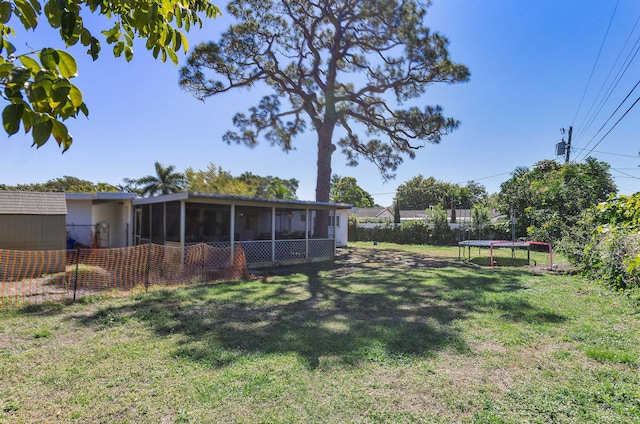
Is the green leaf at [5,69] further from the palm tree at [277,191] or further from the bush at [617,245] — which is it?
the palm tree at [277,191]

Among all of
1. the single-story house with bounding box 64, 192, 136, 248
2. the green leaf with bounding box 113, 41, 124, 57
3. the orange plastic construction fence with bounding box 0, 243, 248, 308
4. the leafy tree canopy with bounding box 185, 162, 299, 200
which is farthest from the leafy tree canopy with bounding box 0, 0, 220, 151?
the leafy tree canopy with bounding box 185, 162, 299, 200

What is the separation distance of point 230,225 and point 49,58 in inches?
449

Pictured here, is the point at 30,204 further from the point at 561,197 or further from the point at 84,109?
the point at 561,197

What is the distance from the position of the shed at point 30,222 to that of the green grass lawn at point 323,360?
5.47 m

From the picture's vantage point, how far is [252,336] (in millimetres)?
4797

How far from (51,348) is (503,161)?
36.6 meters

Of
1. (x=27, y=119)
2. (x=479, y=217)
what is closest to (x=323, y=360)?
(x=27, y=119)

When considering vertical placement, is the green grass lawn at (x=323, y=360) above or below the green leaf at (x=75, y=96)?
below

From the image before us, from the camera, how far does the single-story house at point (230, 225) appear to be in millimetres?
11586

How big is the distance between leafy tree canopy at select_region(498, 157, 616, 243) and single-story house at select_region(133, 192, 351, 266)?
9.03 meters

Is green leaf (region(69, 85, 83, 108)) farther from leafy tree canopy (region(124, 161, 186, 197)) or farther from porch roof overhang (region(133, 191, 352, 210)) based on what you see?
leafy tree canopy (region(124, 161, 186, 197))

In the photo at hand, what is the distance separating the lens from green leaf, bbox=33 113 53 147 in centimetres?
99

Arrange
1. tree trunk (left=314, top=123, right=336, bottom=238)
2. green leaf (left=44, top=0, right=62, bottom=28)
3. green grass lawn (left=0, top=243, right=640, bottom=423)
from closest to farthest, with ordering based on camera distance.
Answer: green leaf (left=44, top=0, right=62, bottom=28)
green grass lawn (left=0, top=243, right=640, bottom=423)
tree trunk (left=314, top=123, right=336, bottom=238)

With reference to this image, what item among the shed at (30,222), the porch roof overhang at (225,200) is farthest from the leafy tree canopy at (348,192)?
the shed at (30,222)
